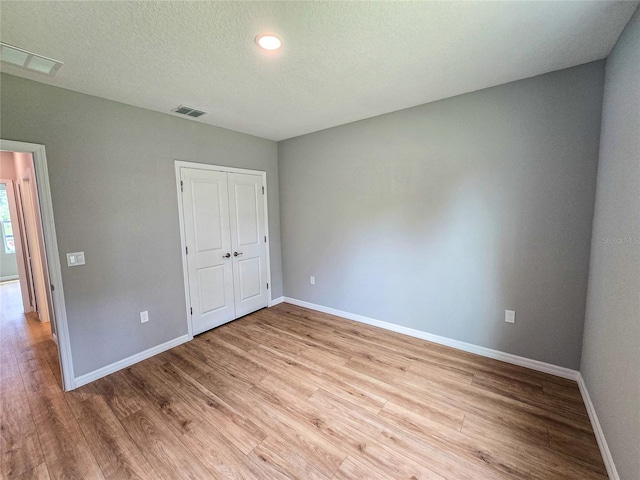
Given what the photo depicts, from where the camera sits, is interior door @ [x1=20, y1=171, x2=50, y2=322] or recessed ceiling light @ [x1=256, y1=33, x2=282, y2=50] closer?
recessed ceiling light @ [x1=256, y1=33, x2=282, y2=50]

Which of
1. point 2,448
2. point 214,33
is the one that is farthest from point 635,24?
point 2,448

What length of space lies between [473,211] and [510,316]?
1.04 metres

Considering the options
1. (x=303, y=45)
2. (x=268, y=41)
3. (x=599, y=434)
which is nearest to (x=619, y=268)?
(x=599, y=434)

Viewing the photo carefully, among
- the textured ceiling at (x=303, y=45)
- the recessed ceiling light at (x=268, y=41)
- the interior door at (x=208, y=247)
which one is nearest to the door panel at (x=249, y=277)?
the interior door at (x=208, y=247)

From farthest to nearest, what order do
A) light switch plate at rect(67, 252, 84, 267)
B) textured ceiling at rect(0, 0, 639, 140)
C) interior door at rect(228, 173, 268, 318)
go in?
1. interior door at rect(228, 173, 268, 318)
2. light switch plate at rect(67, 252, 84, 267)
3. textured ceiling at rect(0, 0, 639, 140)

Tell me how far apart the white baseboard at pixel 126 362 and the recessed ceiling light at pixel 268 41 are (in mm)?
3006

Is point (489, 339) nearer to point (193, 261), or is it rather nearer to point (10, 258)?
point (193, 261)

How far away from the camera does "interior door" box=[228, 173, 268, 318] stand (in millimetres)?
3510

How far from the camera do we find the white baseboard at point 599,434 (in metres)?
1.38

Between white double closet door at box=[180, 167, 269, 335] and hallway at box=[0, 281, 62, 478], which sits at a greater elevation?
white double closet door at box=[180, 167, 269, 335]

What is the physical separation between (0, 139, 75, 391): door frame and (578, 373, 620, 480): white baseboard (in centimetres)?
381

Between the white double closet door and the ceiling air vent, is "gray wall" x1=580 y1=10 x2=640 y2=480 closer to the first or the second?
the ceiling air vent

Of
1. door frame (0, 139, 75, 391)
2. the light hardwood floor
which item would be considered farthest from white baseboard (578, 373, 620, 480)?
door frame (0, 139, 75, 391)

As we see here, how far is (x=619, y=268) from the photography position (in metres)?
1.48
